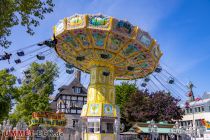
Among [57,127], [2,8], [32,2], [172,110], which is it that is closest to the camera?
[2,8]

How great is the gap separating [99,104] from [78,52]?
5868 millimetres

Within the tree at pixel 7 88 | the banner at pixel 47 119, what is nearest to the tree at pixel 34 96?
the tree at pixel 7 88

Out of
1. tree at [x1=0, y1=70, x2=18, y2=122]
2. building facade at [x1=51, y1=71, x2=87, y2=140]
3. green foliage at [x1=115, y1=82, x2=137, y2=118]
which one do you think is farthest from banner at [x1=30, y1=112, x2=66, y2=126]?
green foliage at [x1=115, y1=82, x2=137, y2=118]

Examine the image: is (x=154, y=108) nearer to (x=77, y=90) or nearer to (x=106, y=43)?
(x=77, y=90)

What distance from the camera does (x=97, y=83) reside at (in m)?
27.4

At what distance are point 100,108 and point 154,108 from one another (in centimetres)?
2092

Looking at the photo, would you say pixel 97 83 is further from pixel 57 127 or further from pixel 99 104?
pixel 57 127

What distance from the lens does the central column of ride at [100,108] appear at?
85.7 feet

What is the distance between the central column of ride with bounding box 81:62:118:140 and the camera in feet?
85.7

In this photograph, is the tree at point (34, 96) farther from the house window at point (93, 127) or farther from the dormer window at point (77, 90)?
the house window at point (93, 127)

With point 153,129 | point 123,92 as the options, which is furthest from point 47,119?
point 123,92

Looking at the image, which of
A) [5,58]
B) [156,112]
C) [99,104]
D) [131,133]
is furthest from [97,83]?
[156,112]

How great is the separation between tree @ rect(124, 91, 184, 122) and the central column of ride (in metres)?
18.7

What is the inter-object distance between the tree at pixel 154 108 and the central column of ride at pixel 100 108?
61.3 ft
